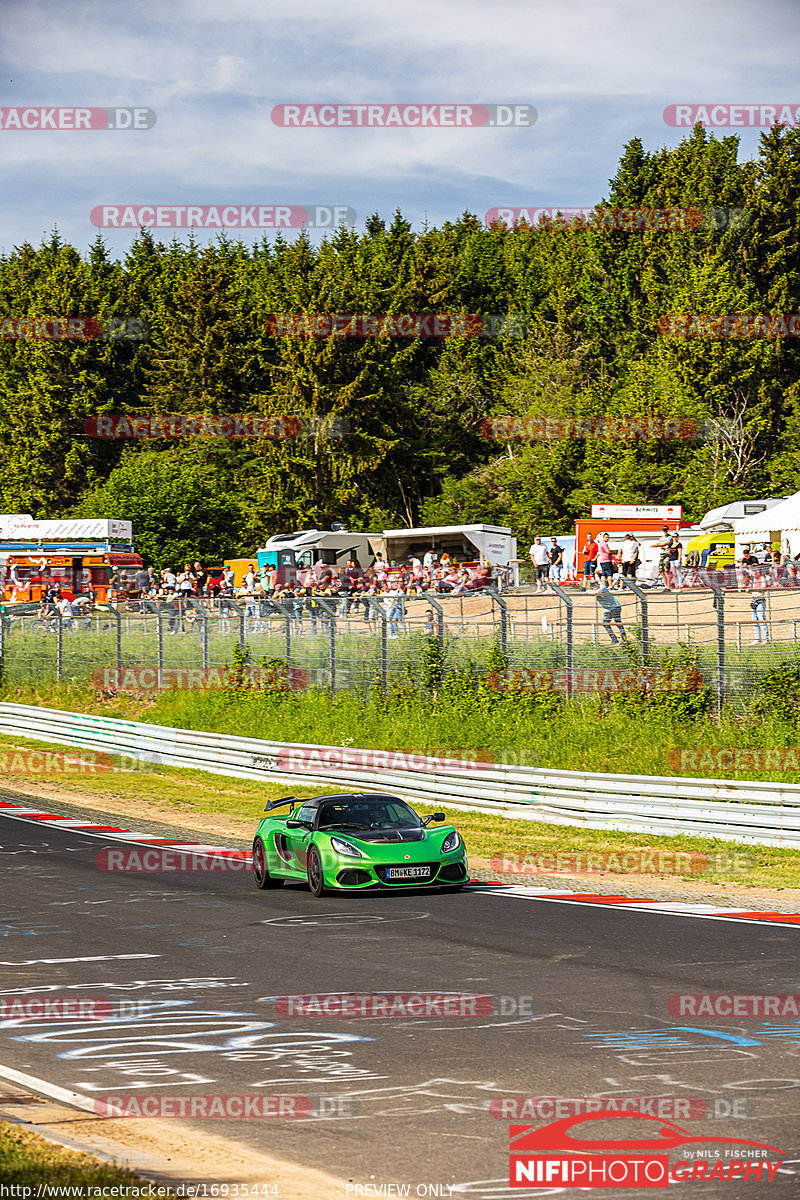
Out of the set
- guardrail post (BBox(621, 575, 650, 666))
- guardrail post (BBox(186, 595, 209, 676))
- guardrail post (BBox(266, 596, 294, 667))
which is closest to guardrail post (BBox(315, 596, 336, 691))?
guardrail post (BBox(266, 596, 294, 667))

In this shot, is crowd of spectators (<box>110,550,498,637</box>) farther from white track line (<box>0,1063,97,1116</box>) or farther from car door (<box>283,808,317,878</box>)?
white track line (<box>0,1063,97,1116</box>)

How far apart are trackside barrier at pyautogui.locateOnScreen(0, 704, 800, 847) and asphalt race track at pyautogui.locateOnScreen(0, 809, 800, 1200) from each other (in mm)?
4445

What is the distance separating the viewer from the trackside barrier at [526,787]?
18.2 metres

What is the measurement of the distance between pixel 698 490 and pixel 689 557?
17431 millimetres

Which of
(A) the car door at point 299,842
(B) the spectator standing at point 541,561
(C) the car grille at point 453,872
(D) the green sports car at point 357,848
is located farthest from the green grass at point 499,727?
(B) the spectator standing at point 541,561

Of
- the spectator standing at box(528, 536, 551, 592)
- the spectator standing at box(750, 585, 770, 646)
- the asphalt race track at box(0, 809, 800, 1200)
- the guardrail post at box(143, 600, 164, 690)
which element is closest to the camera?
the asphalt race track at box(0, 809, 800, 1200)

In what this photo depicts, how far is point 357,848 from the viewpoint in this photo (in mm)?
15133

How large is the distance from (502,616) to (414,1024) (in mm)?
15878

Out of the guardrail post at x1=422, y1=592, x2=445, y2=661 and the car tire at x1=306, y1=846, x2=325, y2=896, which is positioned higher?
the guardrail post at x1=422, y1=592, x2=445, y2=661

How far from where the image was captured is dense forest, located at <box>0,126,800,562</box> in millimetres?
61625

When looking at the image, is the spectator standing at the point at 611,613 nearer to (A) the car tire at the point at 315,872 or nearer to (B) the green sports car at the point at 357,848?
(B) the green sports car at the point at 357,848

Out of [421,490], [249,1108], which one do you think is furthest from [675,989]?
[421,490]

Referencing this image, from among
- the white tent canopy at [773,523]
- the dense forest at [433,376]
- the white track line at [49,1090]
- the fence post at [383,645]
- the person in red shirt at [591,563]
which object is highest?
the dense forest at [433,376]

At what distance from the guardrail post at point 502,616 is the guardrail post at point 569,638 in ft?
3.26
